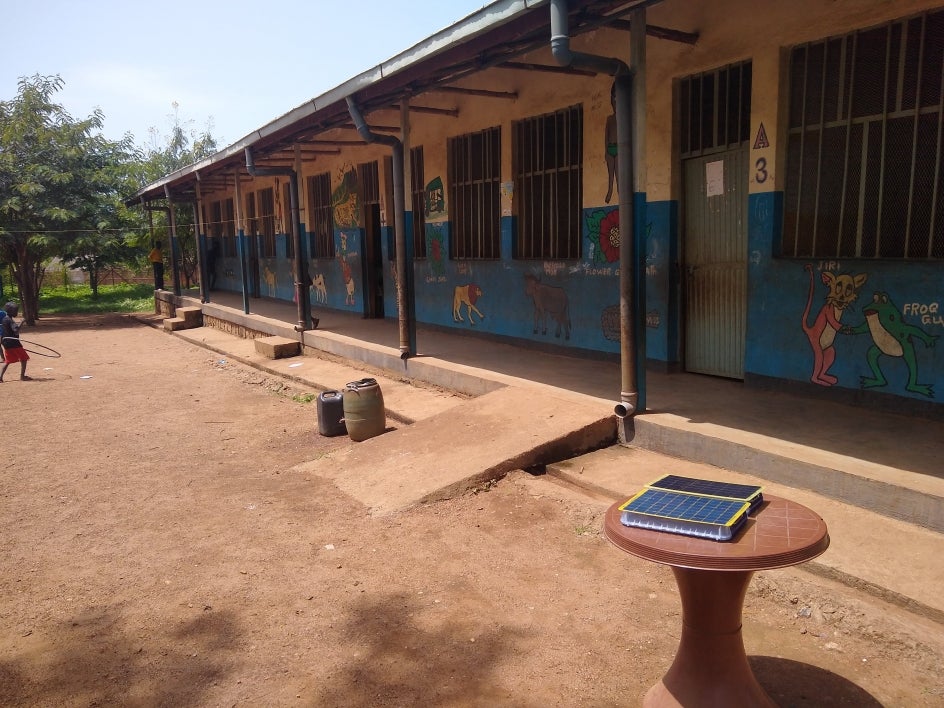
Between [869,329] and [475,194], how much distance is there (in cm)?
573

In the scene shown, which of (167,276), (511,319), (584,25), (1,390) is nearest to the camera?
(584,25)

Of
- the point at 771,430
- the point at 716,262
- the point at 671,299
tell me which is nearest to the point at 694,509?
the point at 771,430

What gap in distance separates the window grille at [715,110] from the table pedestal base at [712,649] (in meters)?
4.91

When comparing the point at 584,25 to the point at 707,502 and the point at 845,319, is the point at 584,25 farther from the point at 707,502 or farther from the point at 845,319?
the point at 707,502

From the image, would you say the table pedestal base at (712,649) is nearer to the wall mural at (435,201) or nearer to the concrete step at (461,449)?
the concrete step at (461,449)

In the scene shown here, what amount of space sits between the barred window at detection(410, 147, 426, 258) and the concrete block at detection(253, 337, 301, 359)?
97.1 inches

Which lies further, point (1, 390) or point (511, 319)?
point (1, 390)

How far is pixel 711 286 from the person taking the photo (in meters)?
6.77

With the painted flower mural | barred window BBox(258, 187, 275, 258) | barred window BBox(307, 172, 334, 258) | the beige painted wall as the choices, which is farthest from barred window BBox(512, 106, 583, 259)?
barred window BBox(258, 187, 275, 258)

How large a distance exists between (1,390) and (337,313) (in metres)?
5.91

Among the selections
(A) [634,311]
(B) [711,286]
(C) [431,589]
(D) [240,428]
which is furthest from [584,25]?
(D) [240,428]

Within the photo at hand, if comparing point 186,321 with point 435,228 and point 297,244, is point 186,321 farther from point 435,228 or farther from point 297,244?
point 435,228

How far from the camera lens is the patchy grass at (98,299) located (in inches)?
965

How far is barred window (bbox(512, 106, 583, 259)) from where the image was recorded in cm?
812
